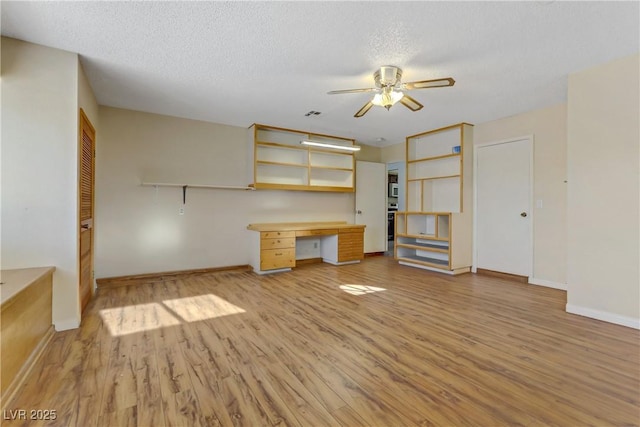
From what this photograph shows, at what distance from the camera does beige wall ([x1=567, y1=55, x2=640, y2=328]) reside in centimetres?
271

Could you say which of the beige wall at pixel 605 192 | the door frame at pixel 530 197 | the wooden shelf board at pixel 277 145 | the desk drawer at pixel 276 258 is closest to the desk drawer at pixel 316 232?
the desk drawer at pixel 276 258

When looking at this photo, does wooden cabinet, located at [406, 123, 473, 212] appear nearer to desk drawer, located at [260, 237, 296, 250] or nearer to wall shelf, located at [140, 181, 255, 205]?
desk drawer, located at [260, 237, 296, 250]

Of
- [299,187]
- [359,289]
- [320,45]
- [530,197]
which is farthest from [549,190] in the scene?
[299,187]

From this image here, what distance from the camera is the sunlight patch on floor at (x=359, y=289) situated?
3832 mm

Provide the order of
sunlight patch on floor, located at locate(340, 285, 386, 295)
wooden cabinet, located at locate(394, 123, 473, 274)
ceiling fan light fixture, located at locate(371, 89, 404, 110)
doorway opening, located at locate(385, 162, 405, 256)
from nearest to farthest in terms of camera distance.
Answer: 1. ceiling fan light fixture, located at locate(371, 89, 404, 110)
2. sunlight patch on floor, located at locate(340, 285, 386, 295)
3. wooden cabinet, located at locate(394, 123, 473, 274)
4. doorway opening, located at locate(385, 162, 405, 256)

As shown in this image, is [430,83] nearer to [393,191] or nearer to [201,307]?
[201,307]

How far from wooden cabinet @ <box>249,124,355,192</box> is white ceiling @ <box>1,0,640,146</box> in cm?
130

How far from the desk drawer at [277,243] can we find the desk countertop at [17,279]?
2.68 m

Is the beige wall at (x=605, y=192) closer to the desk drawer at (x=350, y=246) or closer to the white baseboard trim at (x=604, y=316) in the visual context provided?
the white baseboard trim at (x=604, y=316)

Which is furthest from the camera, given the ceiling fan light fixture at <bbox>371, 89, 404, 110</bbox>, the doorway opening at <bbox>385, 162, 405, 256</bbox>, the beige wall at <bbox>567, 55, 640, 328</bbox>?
the doorway opening at <bbox>385, 162, 405, 256</bbox>

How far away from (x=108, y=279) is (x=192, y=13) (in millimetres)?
3715

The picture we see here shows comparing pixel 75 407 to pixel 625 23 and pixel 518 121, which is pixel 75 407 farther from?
pixel 518 121

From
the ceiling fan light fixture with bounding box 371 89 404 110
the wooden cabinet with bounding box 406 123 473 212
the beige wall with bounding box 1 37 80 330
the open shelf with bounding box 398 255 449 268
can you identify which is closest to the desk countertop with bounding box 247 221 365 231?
the open shelf with bounding box 398 255 449 268

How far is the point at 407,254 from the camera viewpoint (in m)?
6.00
